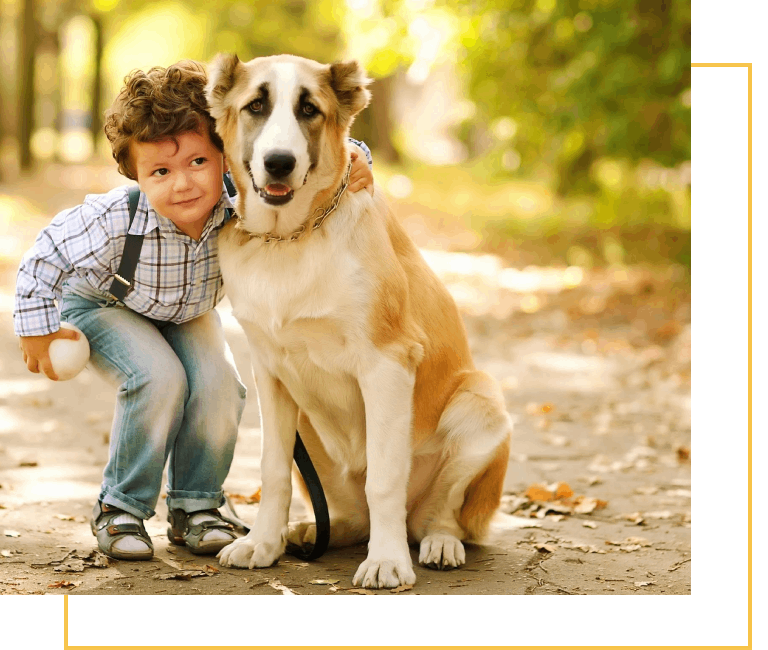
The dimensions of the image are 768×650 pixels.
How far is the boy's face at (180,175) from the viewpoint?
3.10 m

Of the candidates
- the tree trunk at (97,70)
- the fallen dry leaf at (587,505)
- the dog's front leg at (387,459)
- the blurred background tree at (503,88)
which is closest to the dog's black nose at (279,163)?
the dog's front leg at (387,459)

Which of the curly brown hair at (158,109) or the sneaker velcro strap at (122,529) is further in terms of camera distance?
the sneaker velcro strap at (122,529)

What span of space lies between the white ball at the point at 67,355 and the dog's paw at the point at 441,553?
4.37 feet

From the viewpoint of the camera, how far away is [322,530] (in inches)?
125

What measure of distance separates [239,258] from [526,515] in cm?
175

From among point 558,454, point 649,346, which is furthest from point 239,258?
point 649,346

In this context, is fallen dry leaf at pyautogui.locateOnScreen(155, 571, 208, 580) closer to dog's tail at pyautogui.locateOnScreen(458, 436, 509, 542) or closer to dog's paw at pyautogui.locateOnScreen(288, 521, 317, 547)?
dog's paw at pyautogui.locateOnScreen(288, 521, 317, 547)

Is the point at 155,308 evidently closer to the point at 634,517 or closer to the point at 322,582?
the point at 322,582

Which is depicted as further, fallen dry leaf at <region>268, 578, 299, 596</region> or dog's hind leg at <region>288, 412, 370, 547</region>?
dog's hind leg at <region>288, 412, 370, 547</region>

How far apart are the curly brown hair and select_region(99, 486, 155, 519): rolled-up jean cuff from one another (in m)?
1.17

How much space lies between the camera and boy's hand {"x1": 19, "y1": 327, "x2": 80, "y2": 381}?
3.07 metres

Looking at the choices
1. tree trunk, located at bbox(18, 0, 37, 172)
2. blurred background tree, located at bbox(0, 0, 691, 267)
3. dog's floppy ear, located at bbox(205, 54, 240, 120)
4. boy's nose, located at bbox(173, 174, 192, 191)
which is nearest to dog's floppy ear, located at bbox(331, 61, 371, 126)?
dog's floppy ear, located at bbox(205, 54, 240, 120)

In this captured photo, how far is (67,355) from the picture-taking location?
122 inches

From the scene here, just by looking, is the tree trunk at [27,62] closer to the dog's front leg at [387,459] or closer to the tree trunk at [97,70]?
the tree trunk at [97,70]
